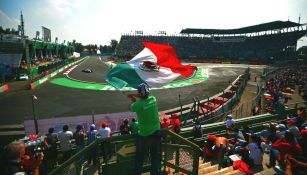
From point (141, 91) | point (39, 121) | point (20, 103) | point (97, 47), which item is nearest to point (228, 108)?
point (39, 121)

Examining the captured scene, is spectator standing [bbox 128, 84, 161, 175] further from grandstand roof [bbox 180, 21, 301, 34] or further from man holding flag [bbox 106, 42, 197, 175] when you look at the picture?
grandstand roof [bbox 180, 21, 301, 34]

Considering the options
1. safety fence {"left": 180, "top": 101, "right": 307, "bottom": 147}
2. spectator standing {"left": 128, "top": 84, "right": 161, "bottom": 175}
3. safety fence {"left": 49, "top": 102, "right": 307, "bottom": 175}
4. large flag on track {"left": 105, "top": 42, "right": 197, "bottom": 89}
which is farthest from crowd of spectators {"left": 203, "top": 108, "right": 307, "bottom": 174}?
spectator standing {"left": 128, "top": 84, "right": 161, "bottom": 175}

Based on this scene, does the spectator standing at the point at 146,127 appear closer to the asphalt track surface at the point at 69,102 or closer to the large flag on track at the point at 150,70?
the large flag on track at the point at 150,70

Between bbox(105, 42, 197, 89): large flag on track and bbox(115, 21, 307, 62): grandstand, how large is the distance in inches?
2762

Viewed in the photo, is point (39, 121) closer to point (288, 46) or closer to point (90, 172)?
point (90, 172)

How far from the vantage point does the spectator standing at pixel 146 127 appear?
4.29 m

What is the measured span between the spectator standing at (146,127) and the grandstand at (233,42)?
73.2 meters

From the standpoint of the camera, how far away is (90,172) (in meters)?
6.80

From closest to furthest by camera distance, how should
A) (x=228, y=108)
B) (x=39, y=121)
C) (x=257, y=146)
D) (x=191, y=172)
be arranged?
1. (x=191, y=172)
2. (x=257, y=146)
3. (x=39, y=121)
4. (x=228, y=108)

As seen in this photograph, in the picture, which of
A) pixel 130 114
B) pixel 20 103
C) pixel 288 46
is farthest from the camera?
pixel 288 46

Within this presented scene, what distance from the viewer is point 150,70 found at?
6664 millimetres

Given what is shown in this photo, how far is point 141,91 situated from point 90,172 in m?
3.95

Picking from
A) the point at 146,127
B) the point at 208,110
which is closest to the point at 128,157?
the point at 146,127

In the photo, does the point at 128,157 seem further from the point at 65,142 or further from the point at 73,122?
the point at 73,122
